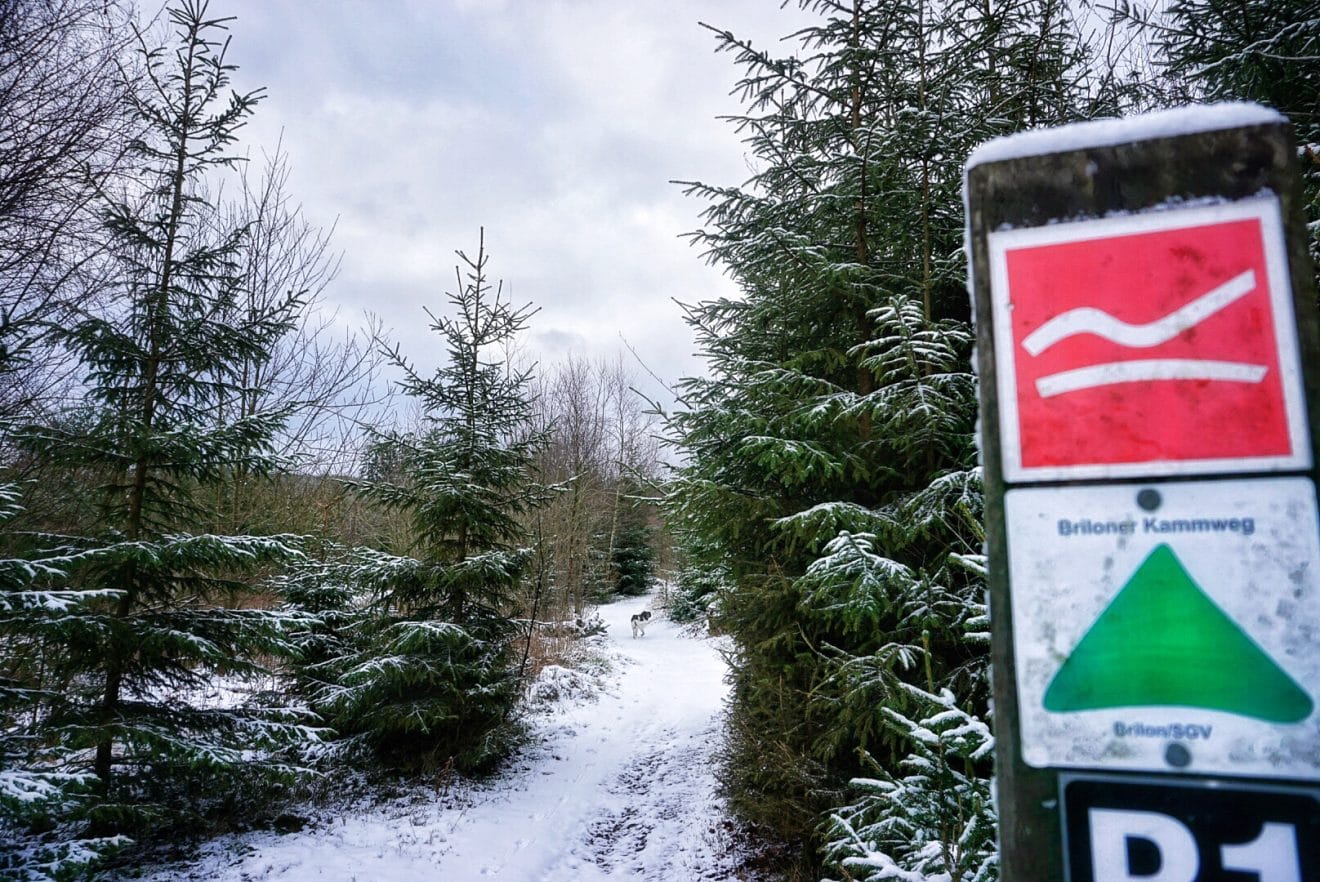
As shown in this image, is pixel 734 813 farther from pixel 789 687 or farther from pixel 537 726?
pixel 537 726

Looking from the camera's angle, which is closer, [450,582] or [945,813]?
[945,813]

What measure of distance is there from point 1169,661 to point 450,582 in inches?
307

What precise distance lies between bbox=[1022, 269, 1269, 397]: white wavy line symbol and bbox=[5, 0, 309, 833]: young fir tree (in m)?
6.23

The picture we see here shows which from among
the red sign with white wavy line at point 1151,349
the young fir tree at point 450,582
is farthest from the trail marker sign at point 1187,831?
the young fir tree at point 450,582

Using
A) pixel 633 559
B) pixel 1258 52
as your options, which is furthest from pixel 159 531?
pixel 633 559

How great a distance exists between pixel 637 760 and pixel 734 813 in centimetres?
327

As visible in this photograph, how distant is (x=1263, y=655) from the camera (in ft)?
3.02

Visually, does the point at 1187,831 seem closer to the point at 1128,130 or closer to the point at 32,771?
the point at 1128,130

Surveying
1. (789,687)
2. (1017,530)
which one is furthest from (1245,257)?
(789,687)

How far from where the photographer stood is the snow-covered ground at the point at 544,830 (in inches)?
219

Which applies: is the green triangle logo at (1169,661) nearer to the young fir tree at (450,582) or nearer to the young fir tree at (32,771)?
the young fir tree at (32,771)

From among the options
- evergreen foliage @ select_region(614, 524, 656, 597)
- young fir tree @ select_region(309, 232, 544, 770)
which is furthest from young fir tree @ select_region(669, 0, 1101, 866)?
evergreen foliage @ select_region(614, 524, 656, 597)

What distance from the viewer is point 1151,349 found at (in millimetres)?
995

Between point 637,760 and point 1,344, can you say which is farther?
point 637,760
